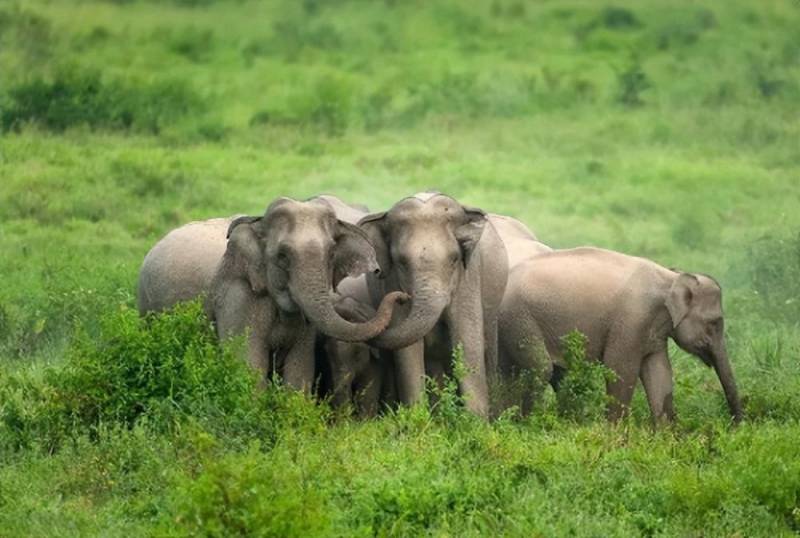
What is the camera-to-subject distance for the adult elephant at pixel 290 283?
10.3 meters

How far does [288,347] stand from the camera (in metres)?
10.8

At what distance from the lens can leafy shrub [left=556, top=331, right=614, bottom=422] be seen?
10.8 metres

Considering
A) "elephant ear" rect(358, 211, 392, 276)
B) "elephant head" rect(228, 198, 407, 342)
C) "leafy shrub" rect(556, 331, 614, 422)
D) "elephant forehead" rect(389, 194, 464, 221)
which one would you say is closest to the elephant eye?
"elephant head" rect(228, 198, 407, 342)

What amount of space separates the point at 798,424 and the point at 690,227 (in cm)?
789

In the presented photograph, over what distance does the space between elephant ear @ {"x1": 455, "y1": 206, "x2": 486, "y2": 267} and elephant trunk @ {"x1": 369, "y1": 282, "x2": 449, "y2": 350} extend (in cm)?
48

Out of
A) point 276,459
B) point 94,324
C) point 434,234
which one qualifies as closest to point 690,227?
point 94,324

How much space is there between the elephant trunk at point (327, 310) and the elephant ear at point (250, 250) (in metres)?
0.32

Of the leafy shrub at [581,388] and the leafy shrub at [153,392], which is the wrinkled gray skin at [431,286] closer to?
the leafy shrub at [581,388]

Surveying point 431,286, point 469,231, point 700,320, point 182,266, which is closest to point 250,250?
point 431,286

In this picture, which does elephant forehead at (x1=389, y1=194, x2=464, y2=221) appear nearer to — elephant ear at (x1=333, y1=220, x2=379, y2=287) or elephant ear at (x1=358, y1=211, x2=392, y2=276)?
elephant ear at (x1=358, y1=211, x2=392, y2=276)

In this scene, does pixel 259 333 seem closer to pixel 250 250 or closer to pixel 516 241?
pixel 250 250

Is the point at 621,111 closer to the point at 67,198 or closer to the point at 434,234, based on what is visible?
the point at 67,198

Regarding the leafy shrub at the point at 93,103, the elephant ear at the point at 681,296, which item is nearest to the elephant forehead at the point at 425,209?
the elephant ear at the point at 681,296

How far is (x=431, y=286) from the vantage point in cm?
1049
